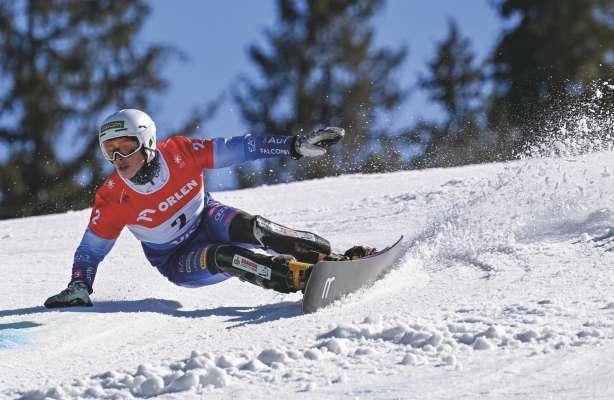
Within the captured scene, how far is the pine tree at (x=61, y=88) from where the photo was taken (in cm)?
1836

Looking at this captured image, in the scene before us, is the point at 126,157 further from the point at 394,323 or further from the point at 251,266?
the point at 394,323

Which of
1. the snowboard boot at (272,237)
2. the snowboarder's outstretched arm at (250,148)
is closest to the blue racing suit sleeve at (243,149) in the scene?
the snowboarder's outstretched arm at (250,148)

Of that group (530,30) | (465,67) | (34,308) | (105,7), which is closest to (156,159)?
(34,308)

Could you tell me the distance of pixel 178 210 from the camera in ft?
16.5

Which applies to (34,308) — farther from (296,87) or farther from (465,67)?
(465,67)

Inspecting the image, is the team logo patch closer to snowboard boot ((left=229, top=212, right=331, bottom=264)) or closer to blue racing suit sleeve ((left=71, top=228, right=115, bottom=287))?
snowboard boot ((left=229, top=212, right=331, bottom=264))

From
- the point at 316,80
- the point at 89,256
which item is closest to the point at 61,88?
the point at 316,80

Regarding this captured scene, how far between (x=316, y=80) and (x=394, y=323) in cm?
1813

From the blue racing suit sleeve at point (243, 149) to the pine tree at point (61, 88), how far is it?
45.8 feet

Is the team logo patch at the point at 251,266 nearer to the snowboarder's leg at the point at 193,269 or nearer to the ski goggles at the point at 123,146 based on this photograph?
the snowboarder's leg at the point at 193,269

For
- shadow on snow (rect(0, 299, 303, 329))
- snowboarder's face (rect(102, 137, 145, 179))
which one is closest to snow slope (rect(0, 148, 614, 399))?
shadow on snow (rect(0, 299, 303, 329))

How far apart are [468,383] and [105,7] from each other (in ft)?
57.2

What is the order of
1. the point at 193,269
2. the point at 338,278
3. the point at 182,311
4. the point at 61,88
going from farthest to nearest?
the point at 61,88 → the point at 193,269 → the point at 182,311 → the point at 338,278

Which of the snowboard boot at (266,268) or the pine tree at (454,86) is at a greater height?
the pine tree at (454,86)
